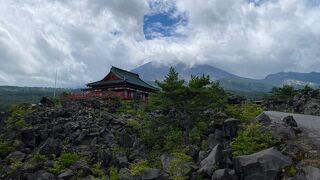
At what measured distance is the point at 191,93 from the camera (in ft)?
111

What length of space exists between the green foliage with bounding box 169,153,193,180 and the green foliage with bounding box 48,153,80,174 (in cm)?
969

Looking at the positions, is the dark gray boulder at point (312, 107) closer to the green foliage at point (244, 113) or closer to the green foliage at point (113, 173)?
the green foliage at point (244, 113)

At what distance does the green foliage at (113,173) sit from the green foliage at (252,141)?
29.3ft

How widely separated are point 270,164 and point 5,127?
32.7 metres

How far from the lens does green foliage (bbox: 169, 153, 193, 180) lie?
24.2m

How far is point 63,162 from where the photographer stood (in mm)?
30984

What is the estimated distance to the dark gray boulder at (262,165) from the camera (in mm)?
20781

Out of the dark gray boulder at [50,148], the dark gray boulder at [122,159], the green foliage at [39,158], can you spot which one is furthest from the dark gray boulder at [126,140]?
the green foliage at [39,158]

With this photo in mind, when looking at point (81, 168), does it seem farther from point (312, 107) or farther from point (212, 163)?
point (312, 107)

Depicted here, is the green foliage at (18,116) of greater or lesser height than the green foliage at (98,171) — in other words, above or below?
above

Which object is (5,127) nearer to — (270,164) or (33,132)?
(33,132)

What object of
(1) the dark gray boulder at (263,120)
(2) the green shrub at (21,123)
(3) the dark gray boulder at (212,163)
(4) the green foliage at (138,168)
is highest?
(1) the dark gray boulder at (263,120)

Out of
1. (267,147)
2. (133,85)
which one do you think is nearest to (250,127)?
(267,147)

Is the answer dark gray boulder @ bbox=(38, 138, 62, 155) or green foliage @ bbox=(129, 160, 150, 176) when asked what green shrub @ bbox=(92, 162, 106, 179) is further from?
dark gray boulder @ bbox=(38, 138, 62, 155)
